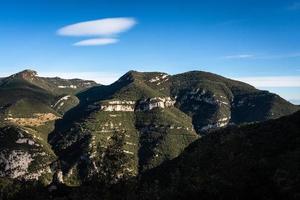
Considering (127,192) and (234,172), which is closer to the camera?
(127,192)

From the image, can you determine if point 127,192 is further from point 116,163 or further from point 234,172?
point 234,172

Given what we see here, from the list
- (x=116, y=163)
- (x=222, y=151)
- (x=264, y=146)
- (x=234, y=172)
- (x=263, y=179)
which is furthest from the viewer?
(x=222, y=151)

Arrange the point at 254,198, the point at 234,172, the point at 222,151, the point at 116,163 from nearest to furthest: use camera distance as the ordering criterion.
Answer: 1. the point at 116,163
2. the point at 254,198
3. the point at 234,172
4. the point at 222,151

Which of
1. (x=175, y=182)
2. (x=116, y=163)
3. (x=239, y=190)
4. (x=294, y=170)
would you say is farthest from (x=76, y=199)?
(x=294, y=170)

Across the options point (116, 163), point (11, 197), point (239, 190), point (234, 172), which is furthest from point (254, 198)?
point (11, 197)

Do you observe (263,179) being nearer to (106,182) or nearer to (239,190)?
(239,190)

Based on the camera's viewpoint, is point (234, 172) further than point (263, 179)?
Yes

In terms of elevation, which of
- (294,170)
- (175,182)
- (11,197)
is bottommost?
(11,197)

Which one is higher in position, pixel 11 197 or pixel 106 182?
pixel 106 182

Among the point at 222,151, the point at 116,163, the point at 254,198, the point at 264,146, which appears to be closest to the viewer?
the point at 116,163
